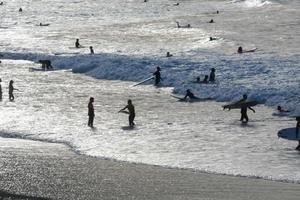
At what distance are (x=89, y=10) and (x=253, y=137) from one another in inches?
2735

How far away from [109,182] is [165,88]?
1851 cm

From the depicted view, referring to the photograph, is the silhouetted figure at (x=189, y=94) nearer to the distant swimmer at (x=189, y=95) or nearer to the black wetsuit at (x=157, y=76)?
the distant swimmer at (x=189, y=95)

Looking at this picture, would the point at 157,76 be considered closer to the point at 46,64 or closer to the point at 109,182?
the point at 46,64

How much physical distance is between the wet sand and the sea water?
0.97m

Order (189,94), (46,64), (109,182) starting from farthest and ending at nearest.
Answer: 1. (46,64)
2. (189,94)
3. (109,182)

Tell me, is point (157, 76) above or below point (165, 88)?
above

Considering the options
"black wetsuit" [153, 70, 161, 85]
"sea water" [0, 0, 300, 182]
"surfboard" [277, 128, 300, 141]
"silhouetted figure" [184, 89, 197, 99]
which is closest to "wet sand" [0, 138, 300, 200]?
"sea water" [0, 0, 300, 182]

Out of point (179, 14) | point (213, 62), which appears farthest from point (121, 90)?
point (179, 14)

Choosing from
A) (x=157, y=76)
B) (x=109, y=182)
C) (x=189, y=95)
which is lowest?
(x=189, y=95)

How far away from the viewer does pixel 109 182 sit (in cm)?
1609

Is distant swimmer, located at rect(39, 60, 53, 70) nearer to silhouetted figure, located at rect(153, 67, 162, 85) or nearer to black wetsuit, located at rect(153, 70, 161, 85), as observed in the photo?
silhouetted figure, located at rect(153, 67, 162, 85)

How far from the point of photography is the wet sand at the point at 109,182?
14.9m

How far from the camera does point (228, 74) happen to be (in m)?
35.8

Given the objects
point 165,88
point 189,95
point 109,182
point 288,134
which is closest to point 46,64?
point 165,88
